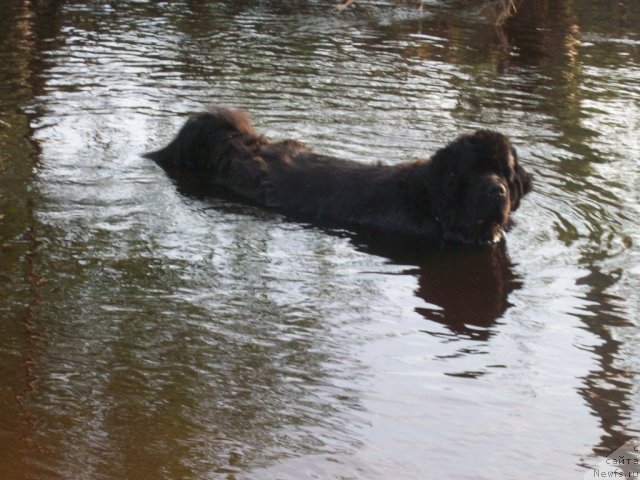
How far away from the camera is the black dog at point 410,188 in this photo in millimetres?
9906

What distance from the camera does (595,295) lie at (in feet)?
27.6

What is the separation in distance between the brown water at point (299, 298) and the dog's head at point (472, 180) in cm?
28

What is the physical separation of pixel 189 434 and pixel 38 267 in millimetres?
2953

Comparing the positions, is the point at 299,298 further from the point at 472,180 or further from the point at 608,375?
the point at 472,180

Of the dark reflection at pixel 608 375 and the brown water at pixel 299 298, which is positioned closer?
the brown water at pixel 299 298

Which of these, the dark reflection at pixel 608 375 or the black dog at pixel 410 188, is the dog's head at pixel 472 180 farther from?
the dark reflection at pixel 608 375

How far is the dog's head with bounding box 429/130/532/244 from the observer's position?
9.85 metres

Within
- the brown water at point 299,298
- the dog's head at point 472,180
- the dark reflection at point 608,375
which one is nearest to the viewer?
the brown water at point 299,298

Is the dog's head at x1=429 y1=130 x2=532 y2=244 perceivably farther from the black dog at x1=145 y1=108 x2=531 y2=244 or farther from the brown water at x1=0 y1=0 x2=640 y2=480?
the brown water at x1=0 y1=0 x2=640 y2=480

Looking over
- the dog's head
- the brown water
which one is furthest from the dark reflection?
the dog's head

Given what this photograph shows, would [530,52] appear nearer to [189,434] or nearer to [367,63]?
[367,63]

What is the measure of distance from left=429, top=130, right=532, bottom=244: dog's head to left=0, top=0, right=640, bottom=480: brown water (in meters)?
0.28

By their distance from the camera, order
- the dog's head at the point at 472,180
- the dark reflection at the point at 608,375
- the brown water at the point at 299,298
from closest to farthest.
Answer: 1. the brown water at the point at 299,298
2. the dark reflection at the point at 608,375
3. the dog's head at the point at 472,180

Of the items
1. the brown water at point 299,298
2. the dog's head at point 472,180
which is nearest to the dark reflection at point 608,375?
the brown water at point 299,298
